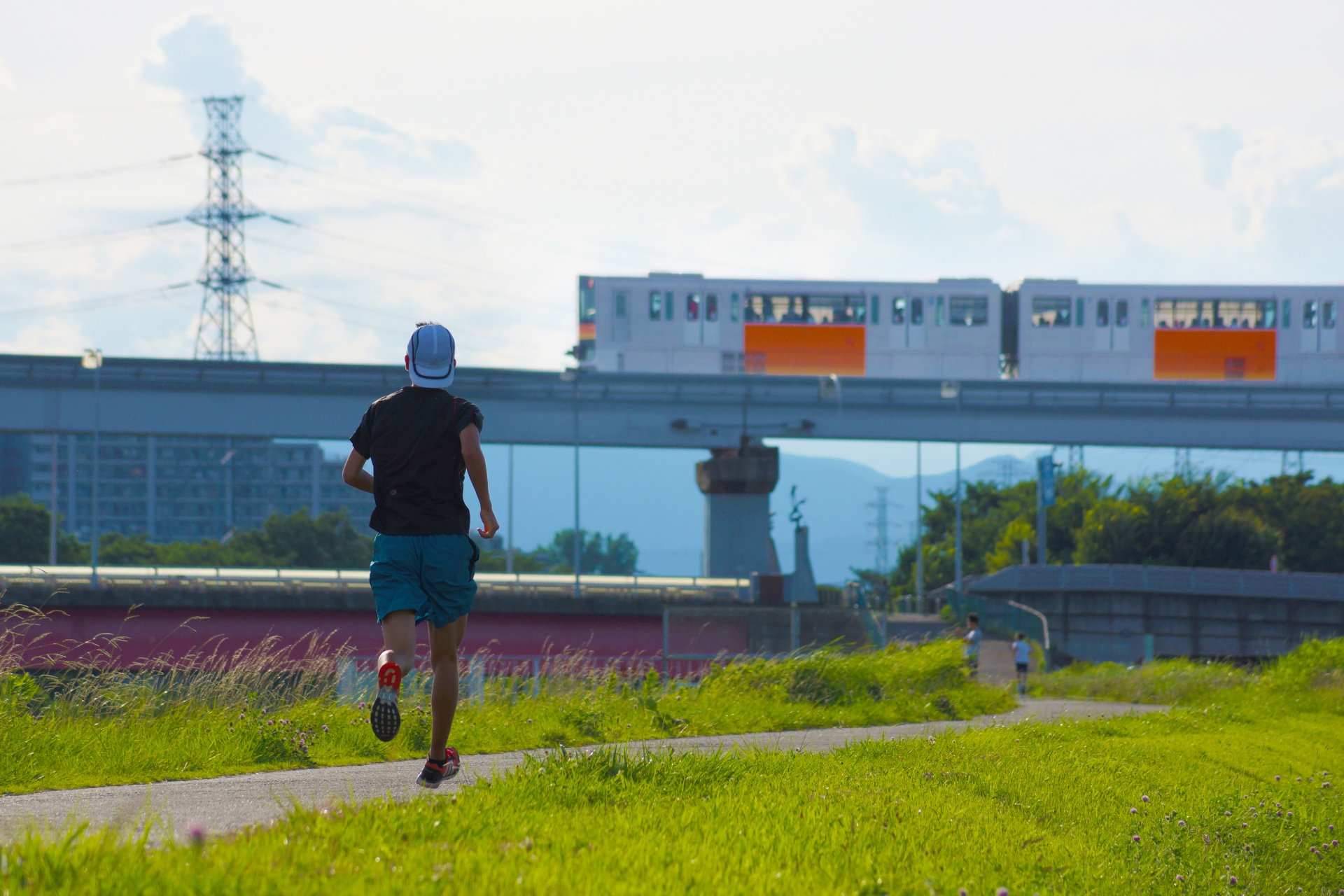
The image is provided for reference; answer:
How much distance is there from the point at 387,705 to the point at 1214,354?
4258 centimetres

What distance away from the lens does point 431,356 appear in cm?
536

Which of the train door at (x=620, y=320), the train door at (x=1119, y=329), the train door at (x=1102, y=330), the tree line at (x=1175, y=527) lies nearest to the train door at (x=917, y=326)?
the train door at (x=1102, y=330)

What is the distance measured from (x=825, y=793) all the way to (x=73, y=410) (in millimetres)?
40421

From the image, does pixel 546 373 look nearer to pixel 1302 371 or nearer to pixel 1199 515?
pixel 1302 371

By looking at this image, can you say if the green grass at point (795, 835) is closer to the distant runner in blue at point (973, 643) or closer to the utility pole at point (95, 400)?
the distant runner in blue at point (973, 643)

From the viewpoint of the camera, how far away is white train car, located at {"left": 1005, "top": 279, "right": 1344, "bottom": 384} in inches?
1646

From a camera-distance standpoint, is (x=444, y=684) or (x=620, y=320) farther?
(x=620, y=320)

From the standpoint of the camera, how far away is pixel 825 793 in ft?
17.8

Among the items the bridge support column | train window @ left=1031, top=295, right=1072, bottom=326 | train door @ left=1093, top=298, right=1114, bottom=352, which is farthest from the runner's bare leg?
train door @ left=1093, top=298, right=1114, bottom=352

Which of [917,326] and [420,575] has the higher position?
[917,326]

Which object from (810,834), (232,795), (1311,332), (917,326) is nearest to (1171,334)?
(1311,332)

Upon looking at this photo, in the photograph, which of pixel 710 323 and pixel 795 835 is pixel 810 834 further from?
pixel 710 323

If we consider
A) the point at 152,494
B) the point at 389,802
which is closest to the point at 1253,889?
the point at 389,802

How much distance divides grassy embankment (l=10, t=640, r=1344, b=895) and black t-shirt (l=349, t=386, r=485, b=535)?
112cm
